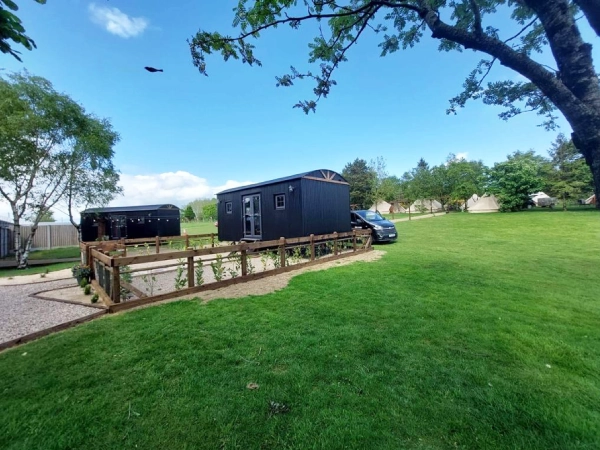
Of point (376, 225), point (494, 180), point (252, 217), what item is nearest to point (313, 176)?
point (252, 217)

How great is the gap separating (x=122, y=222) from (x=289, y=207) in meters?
14.0

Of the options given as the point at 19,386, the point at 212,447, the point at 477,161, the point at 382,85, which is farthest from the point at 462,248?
the point at 477,161

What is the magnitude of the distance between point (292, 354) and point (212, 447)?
1.18 m

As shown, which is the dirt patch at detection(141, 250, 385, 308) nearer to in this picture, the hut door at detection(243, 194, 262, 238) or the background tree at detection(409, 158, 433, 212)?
the hut door at detection(243, 194, 262, 238)

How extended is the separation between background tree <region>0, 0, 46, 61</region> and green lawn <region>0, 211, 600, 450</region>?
2.51 meters

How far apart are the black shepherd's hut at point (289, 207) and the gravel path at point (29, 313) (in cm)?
625

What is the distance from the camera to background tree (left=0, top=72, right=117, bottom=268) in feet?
34.6

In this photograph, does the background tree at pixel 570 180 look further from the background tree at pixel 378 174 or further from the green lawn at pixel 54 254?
the green lawn at pixel 54 254

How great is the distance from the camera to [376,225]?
12.4 m

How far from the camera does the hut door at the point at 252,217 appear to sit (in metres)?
10.8

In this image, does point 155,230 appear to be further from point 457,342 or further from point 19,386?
point 457,342

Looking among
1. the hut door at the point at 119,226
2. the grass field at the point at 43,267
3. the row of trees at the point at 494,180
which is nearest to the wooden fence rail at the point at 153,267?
the grass field at the point at 43,267

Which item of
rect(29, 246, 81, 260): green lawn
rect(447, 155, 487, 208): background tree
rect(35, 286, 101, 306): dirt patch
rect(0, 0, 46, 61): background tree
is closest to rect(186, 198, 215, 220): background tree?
rect(29, 246, 81, 260): green lawn

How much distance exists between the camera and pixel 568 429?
166 cm
